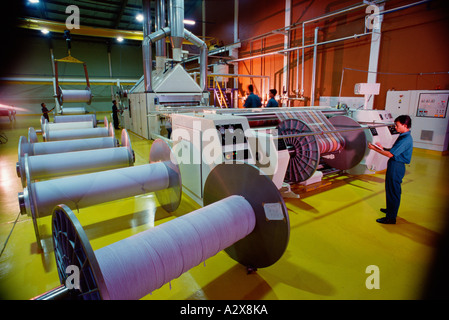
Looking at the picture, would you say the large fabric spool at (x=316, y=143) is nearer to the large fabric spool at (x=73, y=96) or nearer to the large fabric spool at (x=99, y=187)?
the large fabric spool at (x=99, y=187)

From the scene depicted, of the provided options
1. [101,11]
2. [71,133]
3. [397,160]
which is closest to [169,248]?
[397,160]

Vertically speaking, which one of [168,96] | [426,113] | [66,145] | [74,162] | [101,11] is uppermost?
[101,11]

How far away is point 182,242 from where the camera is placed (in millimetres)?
1557

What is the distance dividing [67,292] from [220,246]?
0.90 meters

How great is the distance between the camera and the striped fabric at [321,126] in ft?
12.8

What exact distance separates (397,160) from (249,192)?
2.00 metres

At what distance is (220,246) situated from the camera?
5.71 ft

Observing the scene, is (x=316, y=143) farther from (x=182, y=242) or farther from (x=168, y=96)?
(x=168, y=96)

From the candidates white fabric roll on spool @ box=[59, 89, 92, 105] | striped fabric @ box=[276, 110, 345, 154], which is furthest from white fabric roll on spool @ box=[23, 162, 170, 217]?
white fabric roll on spool @ box=[59, 89, 92, 105]

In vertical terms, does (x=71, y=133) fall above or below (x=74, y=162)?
above

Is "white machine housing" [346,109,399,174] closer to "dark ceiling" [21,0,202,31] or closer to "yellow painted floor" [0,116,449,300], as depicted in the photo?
"yellow painted floor" [0,116,449,300]

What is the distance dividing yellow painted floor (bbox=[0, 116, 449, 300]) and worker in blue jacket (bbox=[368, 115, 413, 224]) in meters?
0.21
